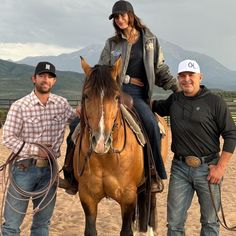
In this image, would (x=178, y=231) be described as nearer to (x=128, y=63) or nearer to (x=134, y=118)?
(x=134, y=118)

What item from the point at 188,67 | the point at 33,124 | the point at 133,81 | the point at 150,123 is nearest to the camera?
the point at 188,67

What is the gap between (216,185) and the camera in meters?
4.02

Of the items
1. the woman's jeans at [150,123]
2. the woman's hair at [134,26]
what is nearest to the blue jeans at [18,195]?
the woman's jeans at [150,123]

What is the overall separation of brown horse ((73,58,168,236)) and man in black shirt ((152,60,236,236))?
45 centimetres

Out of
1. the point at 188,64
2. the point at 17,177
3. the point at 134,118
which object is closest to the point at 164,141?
the point at 134,118

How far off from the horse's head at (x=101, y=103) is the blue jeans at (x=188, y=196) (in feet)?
3.72

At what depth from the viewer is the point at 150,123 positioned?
14.6 feet

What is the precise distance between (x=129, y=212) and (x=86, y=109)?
4.73ft

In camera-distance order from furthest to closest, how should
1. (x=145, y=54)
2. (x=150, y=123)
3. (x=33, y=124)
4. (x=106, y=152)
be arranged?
(x=145, y=54), (x=150, y=123), (x=33, y=124), (x=106, y=152)

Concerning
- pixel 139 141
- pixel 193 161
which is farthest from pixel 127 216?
pixel 193 161

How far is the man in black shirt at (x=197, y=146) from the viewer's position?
396 centimetres

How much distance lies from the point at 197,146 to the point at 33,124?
176 centimetres

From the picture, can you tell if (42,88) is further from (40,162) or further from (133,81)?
(133,81)

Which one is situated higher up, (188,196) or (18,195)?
(188,196)
